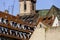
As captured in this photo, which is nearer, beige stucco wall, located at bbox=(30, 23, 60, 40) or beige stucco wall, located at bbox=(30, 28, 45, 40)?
beige stucco wall, located at bbox=(30, 23, 60, 40)

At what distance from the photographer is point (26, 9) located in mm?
93500

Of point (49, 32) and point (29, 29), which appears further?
point (29, 29)

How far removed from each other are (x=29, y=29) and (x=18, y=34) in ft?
12.9

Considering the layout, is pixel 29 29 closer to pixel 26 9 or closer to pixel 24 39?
pixel 24 39

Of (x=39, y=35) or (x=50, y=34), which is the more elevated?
(x=50, y=34)

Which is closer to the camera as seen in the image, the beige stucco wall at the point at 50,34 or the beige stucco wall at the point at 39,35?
the beige stucco wall at the point at 50,34

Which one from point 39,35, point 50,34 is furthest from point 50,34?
point 39,35

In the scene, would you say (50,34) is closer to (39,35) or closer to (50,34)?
(50,34)

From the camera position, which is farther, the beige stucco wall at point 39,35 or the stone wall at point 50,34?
the beige stucco wall at point 39,35

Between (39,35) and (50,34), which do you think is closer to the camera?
(50,34)

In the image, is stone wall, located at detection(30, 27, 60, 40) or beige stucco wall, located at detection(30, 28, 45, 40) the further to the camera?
beige stucco wall, located at detection(30, 28, 45, 40)

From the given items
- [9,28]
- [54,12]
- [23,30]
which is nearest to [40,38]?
[9,28]

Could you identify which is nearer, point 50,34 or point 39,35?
point 50,34

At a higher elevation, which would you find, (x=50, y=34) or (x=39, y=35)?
(x=50, y=34)
